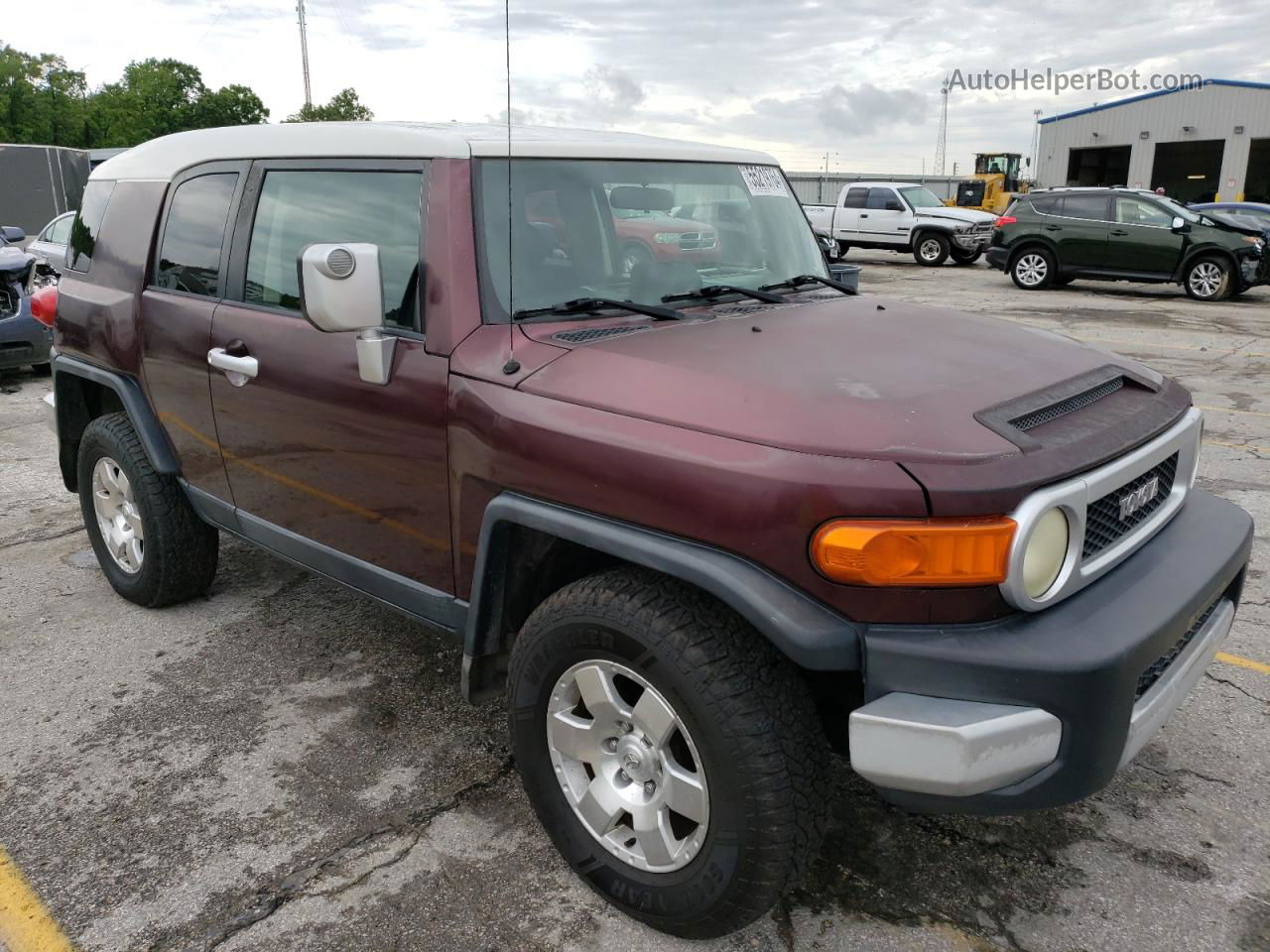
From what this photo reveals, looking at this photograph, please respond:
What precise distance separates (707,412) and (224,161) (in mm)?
2299

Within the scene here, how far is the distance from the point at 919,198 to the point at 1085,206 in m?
6.49

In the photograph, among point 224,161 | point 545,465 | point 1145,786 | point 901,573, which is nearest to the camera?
point 901,573

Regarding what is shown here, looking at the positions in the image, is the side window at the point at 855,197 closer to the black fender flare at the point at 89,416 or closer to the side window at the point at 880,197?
the side window at the point at 880,197

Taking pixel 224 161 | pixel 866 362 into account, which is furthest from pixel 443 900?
pixel 224 161

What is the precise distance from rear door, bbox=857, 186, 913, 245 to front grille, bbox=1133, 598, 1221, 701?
2085 centimetres

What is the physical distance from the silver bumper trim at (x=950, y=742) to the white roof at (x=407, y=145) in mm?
1818

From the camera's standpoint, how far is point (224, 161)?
3.48m

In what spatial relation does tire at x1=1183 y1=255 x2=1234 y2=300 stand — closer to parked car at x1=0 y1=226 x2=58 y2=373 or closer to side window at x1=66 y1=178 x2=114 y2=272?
parked car at x1=0 y1=226 x2=58 y2=373

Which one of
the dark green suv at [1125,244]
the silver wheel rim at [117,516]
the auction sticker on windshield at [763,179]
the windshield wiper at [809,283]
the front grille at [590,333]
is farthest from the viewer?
the dark green suv at [1125,244]

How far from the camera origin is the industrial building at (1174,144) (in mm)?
39562

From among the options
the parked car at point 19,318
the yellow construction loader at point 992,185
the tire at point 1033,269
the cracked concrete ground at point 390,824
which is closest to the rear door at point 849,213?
the tire at point 1033,269

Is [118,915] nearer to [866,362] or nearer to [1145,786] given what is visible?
[866,362]

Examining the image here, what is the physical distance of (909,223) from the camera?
2195cm

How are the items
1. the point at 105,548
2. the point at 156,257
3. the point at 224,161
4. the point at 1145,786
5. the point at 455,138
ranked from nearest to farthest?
the point at 455,138
the point at 1145,786
the point at 224,161
the point at 156,257
the point at 105,548
